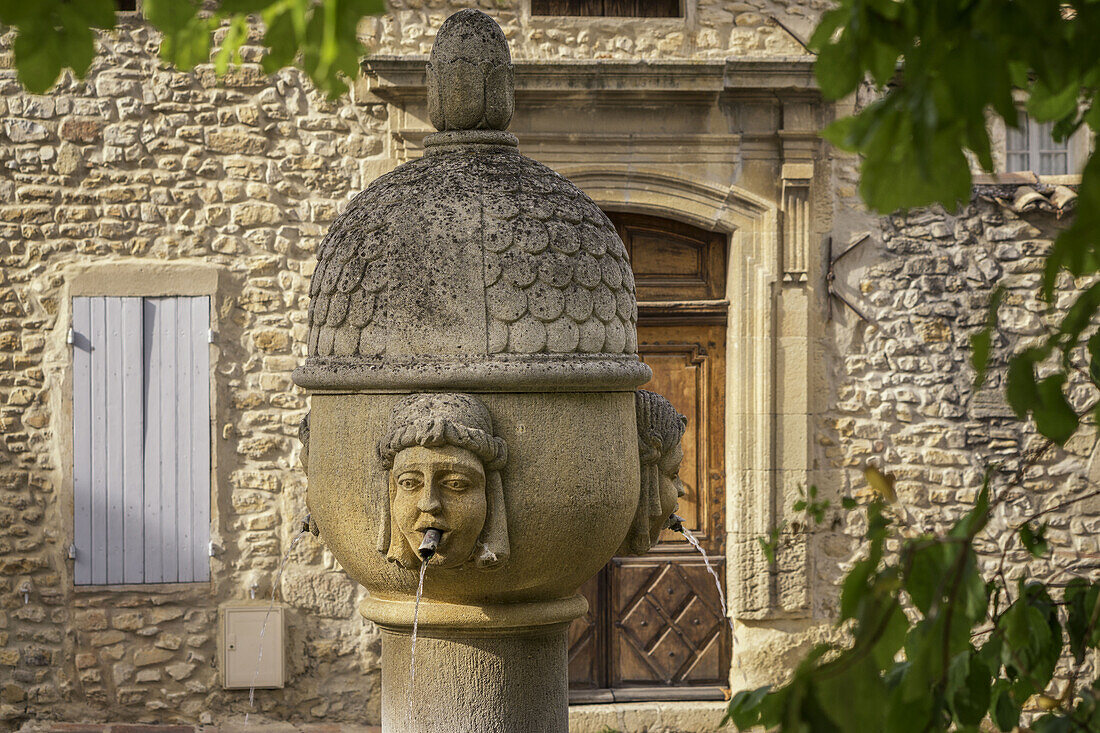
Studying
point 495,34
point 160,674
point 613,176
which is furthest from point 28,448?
point 495,34

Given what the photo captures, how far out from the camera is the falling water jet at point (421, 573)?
8.16 ft

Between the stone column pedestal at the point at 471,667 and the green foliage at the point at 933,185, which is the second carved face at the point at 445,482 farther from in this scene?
the green foliage at the point at 933,185

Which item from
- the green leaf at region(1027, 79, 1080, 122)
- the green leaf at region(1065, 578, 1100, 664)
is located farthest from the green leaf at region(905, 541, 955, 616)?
the green leaf at region(1027, 79, 1080, 122)

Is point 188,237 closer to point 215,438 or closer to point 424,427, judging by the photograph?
point 215,438

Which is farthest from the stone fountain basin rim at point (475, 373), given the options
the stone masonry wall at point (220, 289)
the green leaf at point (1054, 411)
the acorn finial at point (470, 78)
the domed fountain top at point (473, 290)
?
the stone masonry wall at point (220, 289)

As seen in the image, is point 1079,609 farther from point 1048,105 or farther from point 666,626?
point 666,626

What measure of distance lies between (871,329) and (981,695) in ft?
17.4

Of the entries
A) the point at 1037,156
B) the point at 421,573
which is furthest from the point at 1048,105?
the point at 1037,156

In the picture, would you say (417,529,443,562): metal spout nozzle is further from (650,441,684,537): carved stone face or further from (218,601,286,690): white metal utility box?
(218,601,286,690): white metal utility box

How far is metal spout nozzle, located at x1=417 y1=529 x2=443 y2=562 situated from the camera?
2.48 metres

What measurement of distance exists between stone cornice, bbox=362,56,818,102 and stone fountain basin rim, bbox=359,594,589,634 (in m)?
3.93

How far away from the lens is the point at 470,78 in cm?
293

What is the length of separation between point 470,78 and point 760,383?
3839mm

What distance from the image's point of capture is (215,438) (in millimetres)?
6246
